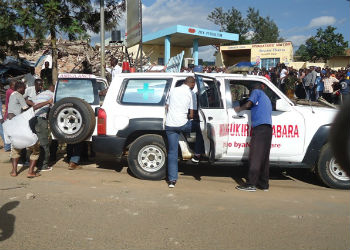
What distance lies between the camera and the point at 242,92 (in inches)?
233

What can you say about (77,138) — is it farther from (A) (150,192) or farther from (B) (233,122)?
(B) (233,122)

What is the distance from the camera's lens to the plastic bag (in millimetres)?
5562

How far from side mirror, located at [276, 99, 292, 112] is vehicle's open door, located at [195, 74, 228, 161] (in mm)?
826

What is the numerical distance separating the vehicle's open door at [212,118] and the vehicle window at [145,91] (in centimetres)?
66

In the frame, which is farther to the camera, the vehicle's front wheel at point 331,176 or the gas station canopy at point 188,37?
the gas station canopy at point 188,37

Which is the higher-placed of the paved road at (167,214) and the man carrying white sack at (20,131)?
the man carrying white sack at (20,131)

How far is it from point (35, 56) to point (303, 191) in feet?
69.2

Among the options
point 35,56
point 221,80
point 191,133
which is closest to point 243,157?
point 191,133

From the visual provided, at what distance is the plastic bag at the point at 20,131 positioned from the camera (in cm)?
556

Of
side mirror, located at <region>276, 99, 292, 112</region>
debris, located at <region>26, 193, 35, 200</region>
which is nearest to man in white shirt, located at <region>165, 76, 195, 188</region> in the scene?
side mirror, located at <region>276, 99, 292, 112</region>

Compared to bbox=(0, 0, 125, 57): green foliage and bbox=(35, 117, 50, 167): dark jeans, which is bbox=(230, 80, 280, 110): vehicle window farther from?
bbox=(0, 0, 125, 57): green foliage

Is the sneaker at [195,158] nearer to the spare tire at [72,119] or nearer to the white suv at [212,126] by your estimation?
the white suv at [212,126]

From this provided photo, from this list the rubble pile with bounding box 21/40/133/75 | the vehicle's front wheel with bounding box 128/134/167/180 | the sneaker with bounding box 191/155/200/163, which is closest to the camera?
the sneaker with bounding box 191/155/200/163

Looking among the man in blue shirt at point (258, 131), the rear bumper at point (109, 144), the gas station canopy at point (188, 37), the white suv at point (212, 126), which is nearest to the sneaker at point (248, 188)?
the man in blue shirt at point (258, 131)
